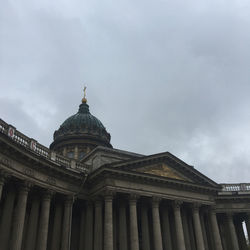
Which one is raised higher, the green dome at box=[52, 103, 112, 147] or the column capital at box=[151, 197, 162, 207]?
the green dome at box=[52, 103, 112, 147]

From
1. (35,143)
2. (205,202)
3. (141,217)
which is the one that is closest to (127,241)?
(141,217)

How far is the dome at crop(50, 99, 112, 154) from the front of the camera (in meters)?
56.7

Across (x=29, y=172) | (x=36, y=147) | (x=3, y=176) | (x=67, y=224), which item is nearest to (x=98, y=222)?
(x=67, y=224)

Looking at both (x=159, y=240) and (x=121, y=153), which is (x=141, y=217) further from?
(x=121, y=153)

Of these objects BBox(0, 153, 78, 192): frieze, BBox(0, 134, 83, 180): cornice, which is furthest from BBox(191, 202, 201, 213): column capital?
BBox(0, 153, 78, 192): frieze

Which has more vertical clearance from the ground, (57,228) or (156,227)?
(156,227)

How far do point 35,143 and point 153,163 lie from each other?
1344 cm

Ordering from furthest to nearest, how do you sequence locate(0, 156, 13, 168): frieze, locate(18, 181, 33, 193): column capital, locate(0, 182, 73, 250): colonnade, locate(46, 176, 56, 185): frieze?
locate(46, 176, 56, 185): frieze
locate(18, 181, 33, 193): column capital
locate(0, 182, 73, 250): colonnade
locate(0, 156, 13, 168): frieze

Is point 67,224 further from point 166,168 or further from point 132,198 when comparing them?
point 166,168

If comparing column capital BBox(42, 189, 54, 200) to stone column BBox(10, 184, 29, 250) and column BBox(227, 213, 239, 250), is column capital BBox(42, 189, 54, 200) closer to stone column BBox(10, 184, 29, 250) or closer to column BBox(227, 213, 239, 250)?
stone column BBox(10, 184, 29, 250)

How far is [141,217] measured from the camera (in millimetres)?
34125

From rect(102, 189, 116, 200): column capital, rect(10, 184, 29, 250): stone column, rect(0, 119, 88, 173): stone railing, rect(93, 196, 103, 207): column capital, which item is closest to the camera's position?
rect(10, 184, 29, 250): stone column

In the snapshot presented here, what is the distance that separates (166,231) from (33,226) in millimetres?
14740

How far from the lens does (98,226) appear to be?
2992cm
